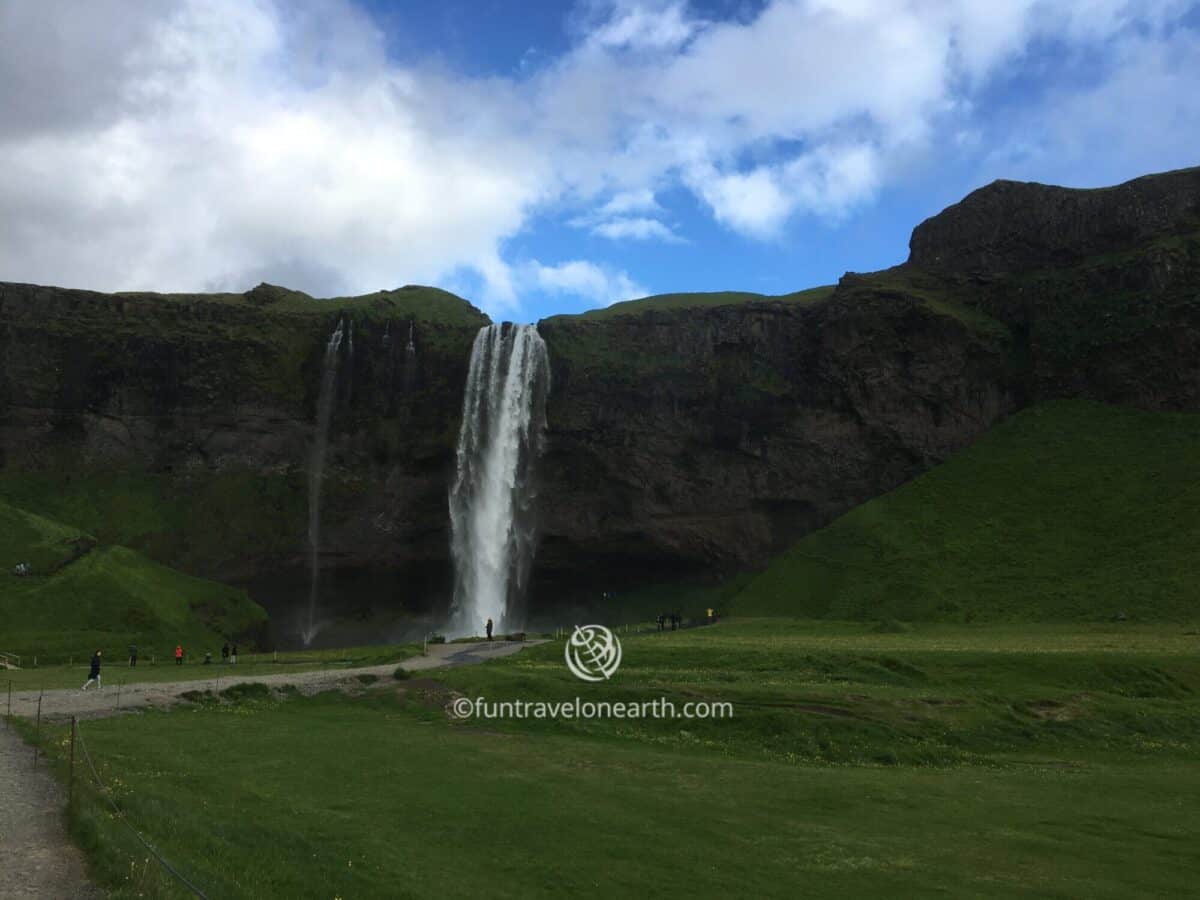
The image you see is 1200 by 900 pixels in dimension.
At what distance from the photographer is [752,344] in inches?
3145

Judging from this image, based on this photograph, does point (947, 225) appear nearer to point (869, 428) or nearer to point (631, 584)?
point (869, 428)

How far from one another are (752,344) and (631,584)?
81.0ft

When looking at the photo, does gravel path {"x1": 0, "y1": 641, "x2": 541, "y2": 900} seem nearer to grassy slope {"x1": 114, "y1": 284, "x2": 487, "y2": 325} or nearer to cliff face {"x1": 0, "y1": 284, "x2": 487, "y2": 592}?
cliff face {"x1": 0, "y1": 284, "x2": 487, "y2": 592}

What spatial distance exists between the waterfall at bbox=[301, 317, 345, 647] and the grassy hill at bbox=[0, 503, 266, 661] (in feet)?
36.7

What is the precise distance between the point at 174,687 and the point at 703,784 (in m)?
22.4

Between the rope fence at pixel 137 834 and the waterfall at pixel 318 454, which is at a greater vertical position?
the waterfall at pixel 318 454

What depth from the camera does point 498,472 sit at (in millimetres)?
78562

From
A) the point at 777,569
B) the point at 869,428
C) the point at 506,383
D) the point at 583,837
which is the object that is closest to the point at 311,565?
the point at 506,383

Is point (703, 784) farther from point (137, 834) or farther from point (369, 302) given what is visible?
point (369, 302)

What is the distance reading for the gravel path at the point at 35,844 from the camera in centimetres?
1084

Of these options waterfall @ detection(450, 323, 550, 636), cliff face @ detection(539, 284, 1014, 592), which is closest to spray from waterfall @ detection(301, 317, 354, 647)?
waterfall @ detection(450, 323, 550, 636)

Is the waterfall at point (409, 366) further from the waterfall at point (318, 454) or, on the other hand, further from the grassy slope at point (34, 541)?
the grassy slope at point (34, 541)

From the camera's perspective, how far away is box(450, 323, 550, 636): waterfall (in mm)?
76625

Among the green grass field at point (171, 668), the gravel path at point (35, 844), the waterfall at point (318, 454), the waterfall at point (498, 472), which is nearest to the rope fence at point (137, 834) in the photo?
the gravel path at point (35, 844)
